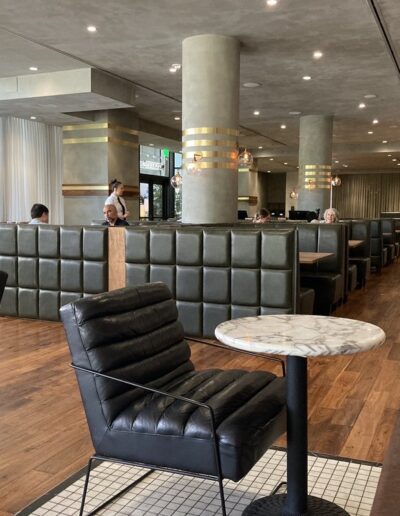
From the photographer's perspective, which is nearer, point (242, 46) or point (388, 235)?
point (242, 46)

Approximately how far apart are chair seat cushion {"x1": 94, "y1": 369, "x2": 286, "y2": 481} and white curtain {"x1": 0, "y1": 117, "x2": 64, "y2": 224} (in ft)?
38.9

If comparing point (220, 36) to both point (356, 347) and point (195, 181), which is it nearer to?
point (195, 181)

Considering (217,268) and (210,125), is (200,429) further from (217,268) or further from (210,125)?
(210,125)

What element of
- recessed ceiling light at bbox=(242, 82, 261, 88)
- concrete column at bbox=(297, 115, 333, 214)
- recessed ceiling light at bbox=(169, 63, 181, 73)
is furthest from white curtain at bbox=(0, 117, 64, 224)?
concrete column at bbox=(297, 115, 333, 214)

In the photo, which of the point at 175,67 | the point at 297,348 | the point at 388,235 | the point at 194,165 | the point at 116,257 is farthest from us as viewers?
the point at 388,235

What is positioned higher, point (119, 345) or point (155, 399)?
point (119, 345)

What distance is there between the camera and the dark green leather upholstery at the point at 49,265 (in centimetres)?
554

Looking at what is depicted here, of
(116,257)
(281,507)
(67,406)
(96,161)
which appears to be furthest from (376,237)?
(281,507)

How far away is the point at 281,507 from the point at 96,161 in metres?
11.3

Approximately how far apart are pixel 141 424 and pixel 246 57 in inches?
304

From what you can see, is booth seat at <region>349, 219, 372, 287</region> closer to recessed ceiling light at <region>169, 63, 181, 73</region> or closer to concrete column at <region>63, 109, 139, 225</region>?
recessed ceiling light at <region>169, 63, 181, 73</region>

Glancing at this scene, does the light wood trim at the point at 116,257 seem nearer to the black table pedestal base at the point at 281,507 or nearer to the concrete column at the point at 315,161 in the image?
the black table pedestal base at the point at 281,507

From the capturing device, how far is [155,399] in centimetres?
211

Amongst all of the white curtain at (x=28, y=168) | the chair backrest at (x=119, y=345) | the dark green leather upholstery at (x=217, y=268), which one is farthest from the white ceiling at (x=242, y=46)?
the chair backrest at (x=119, y=345)
